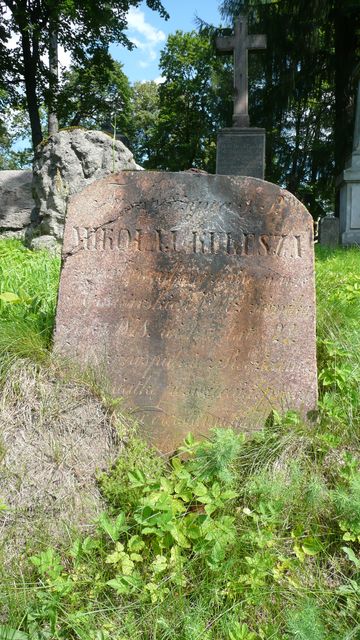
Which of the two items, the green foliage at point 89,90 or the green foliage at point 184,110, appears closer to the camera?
the green foliage at point 89,90

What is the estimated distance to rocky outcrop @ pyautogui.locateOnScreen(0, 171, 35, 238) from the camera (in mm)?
7711

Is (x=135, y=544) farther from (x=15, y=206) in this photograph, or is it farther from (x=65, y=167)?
(x=15, y=206)

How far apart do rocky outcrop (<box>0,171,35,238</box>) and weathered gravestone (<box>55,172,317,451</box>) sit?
5352 mm

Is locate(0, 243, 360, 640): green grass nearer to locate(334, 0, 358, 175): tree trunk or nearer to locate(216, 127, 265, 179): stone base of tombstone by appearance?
locate(216, 127, 265, 179): stone base of tombstone

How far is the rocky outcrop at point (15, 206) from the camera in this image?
7.71 meters

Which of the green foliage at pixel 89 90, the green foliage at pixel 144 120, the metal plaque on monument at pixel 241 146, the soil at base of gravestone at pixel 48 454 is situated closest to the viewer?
the soil at base of gravestone at pixel 48 454

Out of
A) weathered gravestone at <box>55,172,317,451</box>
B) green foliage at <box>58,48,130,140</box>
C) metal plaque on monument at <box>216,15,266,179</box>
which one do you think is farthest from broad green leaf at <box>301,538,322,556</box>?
green foliage at <box>58,48,130,140</box>

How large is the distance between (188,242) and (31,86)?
1529cm

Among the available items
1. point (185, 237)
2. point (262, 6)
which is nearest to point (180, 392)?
point (185, 237)

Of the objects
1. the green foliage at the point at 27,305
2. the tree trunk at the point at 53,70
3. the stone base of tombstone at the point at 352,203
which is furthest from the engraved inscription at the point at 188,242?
the tree trunk at the point at 53,70

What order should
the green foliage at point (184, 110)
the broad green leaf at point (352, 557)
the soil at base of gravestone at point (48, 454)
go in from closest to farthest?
the broad green leaf at point (352, 557), the soil at base of gravestone at point (48, 454), the green foliage at point (184, 110)

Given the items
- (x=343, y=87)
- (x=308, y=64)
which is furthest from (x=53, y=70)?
(x=343, y=87)

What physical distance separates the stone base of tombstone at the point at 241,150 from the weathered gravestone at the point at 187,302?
8447mm

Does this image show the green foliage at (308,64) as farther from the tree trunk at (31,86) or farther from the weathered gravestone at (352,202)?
the tree trunk at (31,86)
